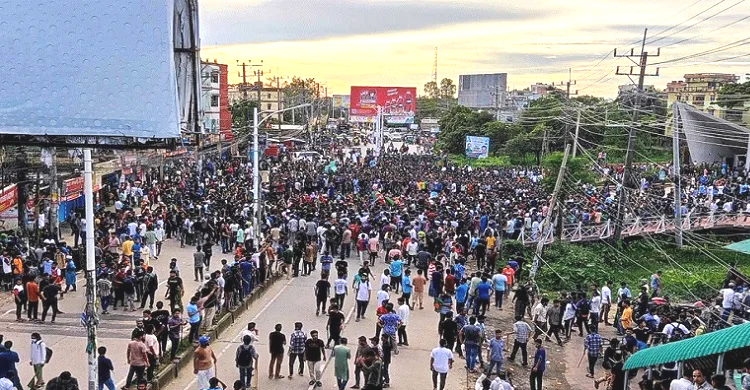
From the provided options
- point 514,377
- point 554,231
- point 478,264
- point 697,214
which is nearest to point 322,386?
point 514,377

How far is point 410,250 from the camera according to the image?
21.7 metres

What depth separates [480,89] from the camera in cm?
12225

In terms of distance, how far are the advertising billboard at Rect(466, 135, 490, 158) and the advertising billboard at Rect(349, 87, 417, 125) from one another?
18952 mm

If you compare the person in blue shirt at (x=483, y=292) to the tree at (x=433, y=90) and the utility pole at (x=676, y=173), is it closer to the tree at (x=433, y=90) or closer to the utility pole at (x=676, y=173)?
the utility pole at (x=676, y=173)

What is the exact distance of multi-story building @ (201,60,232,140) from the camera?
474 inches

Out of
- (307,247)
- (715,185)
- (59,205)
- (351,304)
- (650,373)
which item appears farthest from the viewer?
(715,185)

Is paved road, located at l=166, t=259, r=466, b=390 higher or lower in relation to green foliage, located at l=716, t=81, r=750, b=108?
lower

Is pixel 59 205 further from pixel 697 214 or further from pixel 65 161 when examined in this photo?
pixel 697 214

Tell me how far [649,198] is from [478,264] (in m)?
13.9

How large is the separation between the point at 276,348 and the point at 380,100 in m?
68.5

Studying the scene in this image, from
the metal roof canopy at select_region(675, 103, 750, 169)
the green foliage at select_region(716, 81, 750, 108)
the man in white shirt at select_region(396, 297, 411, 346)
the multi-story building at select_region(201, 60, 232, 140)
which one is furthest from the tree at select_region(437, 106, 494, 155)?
the man in white shirt at select_region(396, 297, 411, 346)

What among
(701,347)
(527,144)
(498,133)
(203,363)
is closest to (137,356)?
(203,363)

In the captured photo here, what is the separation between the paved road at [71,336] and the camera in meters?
12.7

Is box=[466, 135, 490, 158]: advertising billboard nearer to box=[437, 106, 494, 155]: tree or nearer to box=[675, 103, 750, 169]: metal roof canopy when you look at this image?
box=[437, 106, 494, 155]: tree
